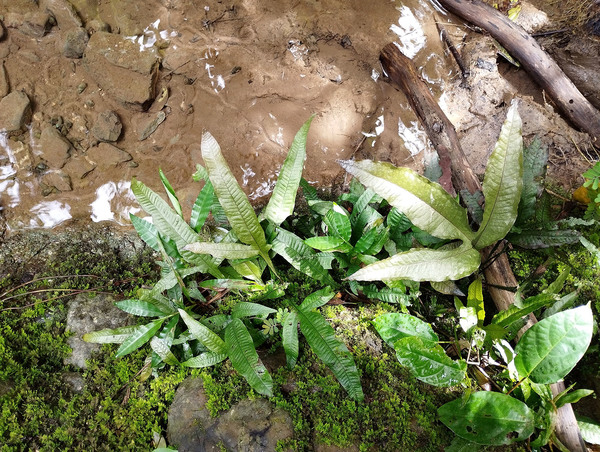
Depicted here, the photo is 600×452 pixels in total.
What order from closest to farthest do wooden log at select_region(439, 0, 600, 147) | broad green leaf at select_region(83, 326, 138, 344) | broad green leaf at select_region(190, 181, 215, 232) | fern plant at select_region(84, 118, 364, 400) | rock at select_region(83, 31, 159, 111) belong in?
fern plant at select_region(84, 118, 364, 400) < broad green leaf at select_region(83, 326, 138, 344) < broad green leaf at select_region(190, 181, 215, 232) < rock at select_region(83, 31, 159, 111) < wooden log at select_region(439, 0, 600, 147)

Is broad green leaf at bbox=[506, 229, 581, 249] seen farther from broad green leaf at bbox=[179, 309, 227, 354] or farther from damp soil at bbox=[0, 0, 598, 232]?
broad green leaf at bbox=[179, 309, 227, 354]

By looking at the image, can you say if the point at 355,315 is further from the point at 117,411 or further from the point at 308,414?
the point at 117,411

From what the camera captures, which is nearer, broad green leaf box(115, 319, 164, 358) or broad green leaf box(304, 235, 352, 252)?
broad green leaf box(115, 319, 164, 358)

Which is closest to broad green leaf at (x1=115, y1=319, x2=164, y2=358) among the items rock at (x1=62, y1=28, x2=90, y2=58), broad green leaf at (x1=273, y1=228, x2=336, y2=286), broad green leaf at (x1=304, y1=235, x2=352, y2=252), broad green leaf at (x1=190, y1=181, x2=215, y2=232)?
broad green leaf at (x1=190, y1=181, x2=215, y2=232)

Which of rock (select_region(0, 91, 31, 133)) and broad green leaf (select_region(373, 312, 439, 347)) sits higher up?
broad green leaf (select_region(373, 312, 439, 347))

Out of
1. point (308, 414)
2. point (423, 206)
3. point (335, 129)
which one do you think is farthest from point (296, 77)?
point (308, 414)

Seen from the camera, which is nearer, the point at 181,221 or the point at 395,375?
the point at 395,375
